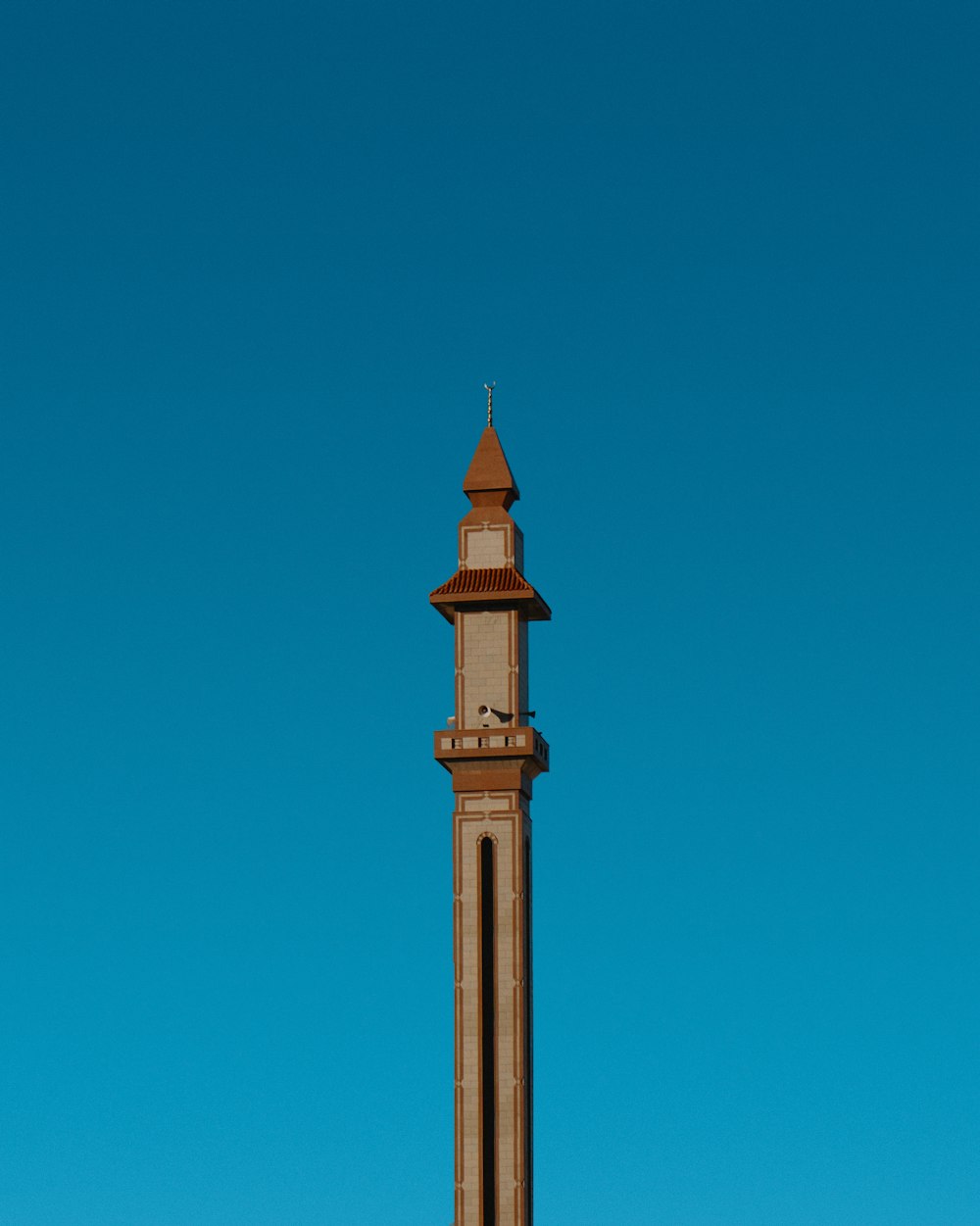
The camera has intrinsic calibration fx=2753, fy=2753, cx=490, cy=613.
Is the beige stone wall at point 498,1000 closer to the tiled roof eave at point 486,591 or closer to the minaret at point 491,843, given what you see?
the minaret at point 491,843

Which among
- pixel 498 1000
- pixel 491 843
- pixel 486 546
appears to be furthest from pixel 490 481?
pixel 498 1000

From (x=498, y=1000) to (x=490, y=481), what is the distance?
852 inches

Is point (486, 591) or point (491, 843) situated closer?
point (491, 843)

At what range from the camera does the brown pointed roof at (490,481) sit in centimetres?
11306

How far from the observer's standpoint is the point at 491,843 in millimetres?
107500

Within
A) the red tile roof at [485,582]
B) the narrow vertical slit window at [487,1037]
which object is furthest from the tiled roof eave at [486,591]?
the narrow vertical slit window at [487,1037]

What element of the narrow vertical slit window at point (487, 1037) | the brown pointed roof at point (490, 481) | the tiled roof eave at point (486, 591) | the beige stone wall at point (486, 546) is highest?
the brown pointed roof at point (490, 481)

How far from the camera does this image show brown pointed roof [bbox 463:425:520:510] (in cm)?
11306

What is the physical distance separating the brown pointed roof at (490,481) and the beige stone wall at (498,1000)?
42.1ft

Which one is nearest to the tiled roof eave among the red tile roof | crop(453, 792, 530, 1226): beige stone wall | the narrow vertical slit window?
the red tile roof

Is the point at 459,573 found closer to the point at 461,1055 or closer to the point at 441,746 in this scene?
the point at 441,746

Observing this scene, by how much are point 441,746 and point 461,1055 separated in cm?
1211

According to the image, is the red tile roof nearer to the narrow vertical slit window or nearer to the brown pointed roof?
the brown pointed roof

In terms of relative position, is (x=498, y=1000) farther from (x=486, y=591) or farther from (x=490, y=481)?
(x=490, y=481)
